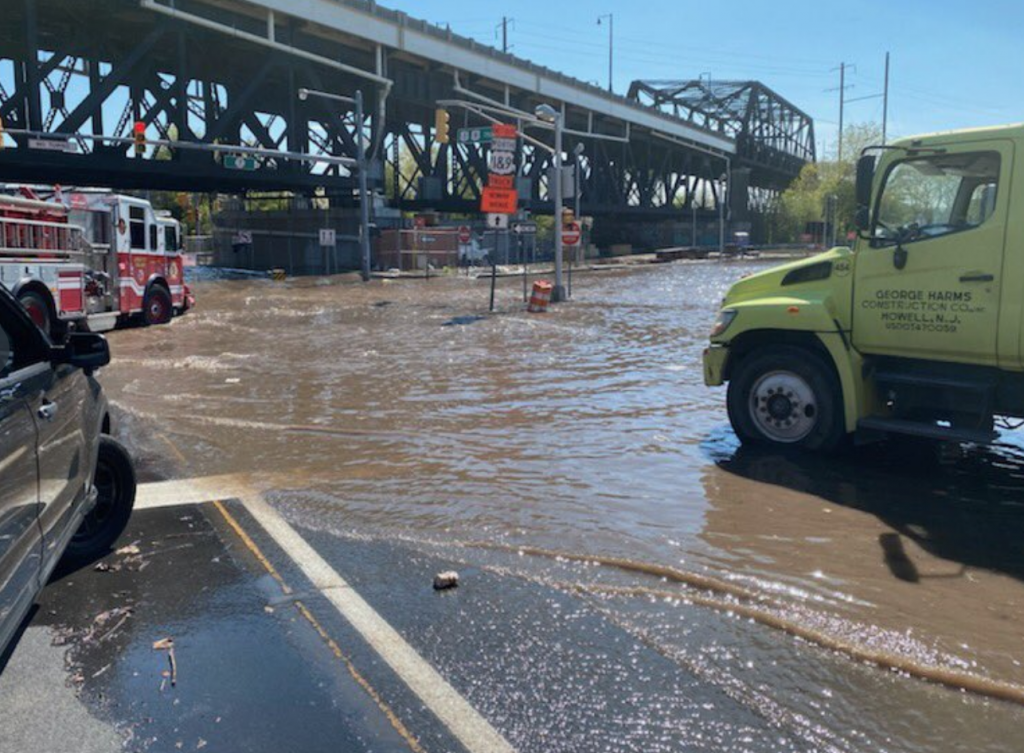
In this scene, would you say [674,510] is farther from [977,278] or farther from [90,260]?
[90,260]

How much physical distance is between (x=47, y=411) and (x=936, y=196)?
6494 millimetres

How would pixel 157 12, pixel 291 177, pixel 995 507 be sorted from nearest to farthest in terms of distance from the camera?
pixel 995 507, pixel 157 12, pixel 291 177

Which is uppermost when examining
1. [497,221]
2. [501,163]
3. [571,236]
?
[501,163]

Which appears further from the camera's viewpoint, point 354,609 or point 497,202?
point 497,202

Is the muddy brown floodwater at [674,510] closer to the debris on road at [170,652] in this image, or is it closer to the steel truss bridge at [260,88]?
the debris on road at [170,652]

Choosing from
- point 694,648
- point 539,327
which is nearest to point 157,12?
point 539,327

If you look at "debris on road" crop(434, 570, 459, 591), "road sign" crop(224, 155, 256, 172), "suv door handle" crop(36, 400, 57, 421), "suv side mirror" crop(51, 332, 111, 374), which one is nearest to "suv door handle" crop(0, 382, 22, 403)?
"suv door handle" crop(36, 400, 57, 421)

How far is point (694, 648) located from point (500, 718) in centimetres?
113

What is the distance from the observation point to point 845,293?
300 inches

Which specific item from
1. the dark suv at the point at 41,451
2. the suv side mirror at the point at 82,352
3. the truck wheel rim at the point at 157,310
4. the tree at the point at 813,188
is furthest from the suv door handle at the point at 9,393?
the tree at the point at 813,188

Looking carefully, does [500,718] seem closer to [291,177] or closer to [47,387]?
[47,387]

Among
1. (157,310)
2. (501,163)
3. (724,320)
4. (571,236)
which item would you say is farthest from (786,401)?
(571,236)

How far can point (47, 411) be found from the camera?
400 cm

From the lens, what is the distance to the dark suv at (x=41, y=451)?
137 inches
